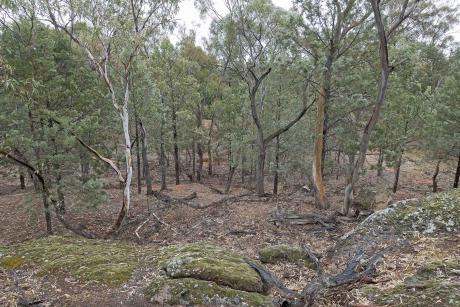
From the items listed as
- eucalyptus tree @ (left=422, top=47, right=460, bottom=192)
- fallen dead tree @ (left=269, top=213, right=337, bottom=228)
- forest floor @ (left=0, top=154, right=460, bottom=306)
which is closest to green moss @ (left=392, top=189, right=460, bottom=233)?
forest floor @ (left=0, top=154, right=460, bottom=306)

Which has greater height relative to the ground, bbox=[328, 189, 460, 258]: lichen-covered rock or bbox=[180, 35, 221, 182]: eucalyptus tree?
bbox=[180, 35, 221, 182]: eucalyptus tree

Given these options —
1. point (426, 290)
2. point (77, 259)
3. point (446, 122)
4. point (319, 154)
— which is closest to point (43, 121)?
point (77, 259)

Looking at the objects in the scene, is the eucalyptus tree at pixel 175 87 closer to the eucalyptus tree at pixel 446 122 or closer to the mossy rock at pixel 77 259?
the eucalyptus tree at pixel 446 122

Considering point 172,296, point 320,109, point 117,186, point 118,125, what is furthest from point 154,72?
point 172,296

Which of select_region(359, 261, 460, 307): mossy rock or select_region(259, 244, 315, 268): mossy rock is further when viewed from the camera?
select_region(259, 244, 315, 268): mossy rock

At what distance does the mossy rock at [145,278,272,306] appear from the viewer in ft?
11.1

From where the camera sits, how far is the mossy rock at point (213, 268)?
3709 millimetres

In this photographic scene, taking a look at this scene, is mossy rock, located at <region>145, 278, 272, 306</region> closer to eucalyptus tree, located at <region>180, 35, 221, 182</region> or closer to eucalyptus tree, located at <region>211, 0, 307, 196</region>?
eucalyptus tree, located at <region>211, 0, 307, 196</region>

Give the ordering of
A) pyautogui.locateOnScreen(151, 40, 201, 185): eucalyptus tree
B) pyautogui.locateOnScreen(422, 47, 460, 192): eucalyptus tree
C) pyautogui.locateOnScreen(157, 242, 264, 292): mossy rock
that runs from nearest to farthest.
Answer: pyautogui.locateOnScreen(157, 242, 264, 292): mossy rock
pyautogui.locateOnScreen(422, 47, 460, 192): eucalyptus tree
pyautogui.locateOnScreen(151, 40, 201, 185): eucalyptus tree

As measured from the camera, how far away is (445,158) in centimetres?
1738

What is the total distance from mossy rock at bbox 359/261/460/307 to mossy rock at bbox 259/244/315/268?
6.88 feet

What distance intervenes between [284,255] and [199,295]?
260 centimetres

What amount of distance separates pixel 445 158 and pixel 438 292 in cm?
1693

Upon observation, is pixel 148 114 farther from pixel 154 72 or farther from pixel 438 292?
pixel 438 292
